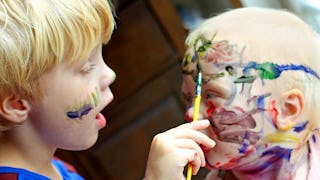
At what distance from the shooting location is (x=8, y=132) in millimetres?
1074

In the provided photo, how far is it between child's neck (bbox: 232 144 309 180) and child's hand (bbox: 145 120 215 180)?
144 mm

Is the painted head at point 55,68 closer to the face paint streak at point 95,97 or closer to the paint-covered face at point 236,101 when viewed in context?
the face paint streak at point 95,97

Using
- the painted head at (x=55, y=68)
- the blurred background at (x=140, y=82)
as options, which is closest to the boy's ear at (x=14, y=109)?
the painted head at (x=55, y=68)

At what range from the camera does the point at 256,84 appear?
40.9 inches

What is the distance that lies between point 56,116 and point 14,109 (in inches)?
3.1

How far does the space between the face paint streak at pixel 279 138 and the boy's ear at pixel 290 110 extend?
1 centimetres

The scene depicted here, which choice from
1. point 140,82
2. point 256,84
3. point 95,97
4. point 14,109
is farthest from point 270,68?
point 140,82

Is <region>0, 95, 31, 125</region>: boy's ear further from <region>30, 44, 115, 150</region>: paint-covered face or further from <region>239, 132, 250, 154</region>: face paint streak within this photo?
<region>239, 132, 250, 154</region>: face paint streak

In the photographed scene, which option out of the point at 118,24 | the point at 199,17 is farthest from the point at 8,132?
the point at 199,17

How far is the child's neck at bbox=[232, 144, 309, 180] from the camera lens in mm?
1079

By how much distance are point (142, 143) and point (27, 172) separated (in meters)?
0.89

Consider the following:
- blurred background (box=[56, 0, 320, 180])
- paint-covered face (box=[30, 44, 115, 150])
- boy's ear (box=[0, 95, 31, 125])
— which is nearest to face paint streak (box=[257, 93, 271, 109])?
paint-covered face (box=[30, 44, 115, 150])

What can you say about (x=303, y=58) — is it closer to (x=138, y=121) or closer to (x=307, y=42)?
(x=307, y=42)

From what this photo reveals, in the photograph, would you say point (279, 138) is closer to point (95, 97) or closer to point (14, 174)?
point (95, 97)
